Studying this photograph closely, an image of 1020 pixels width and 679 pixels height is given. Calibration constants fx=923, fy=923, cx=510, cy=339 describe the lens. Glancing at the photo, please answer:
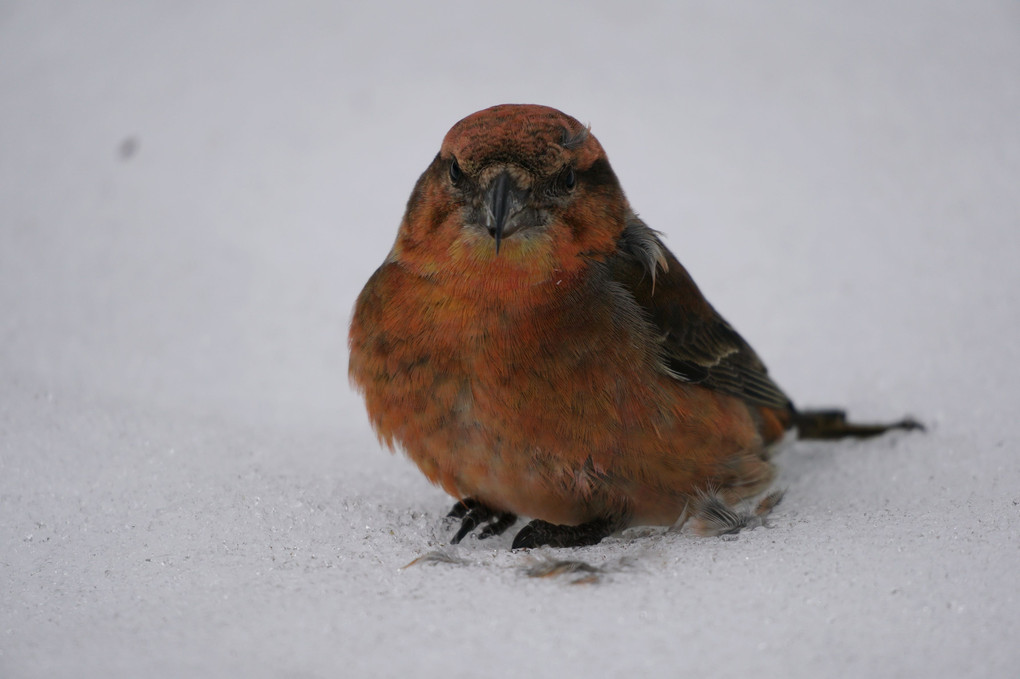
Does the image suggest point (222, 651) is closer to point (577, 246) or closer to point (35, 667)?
point (35, 667)

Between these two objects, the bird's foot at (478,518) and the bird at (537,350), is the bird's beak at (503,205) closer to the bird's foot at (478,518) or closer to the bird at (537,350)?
the bird at (537,350)

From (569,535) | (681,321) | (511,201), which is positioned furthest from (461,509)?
(511,201)

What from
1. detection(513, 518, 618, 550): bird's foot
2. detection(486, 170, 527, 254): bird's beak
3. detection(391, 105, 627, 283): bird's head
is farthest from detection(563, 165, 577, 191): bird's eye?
detection(513, 518, 618, 550): bird's foot

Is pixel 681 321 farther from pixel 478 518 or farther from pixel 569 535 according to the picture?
pixel 478 518

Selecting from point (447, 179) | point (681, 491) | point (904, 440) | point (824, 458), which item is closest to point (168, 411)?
point (447, 179)

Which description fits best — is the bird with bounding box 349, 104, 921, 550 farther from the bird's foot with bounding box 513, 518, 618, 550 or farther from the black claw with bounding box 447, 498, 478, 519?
the black claw with bounding box 447, 498, 478, 519

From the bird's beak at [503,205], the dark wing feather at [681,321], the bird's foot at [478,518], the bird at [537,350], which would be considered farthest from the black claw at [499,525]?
the bird's beak at [503,205]
